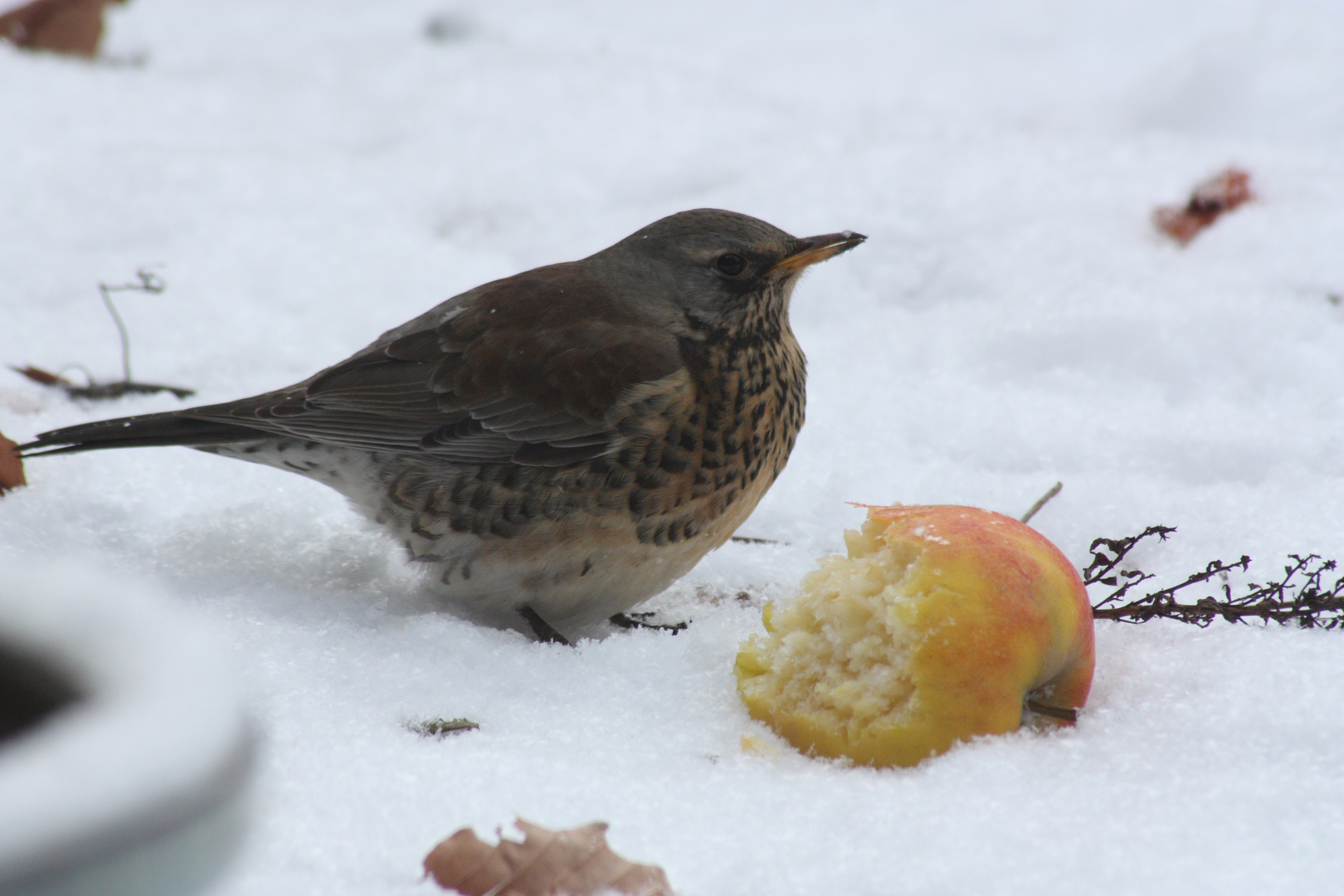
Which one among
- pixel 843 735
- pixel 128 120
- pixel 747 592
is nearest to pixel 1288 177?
pixel 747 592

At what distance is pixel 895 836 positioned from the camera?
2.04 meters

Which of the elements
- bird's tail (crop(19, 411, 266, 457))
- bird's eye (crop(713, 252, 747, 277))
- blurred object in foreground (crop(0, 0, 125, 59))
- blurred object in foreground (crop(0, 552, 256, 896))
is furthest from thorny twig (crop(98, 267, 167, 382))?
blurred object in foreground (crop(0, 552, 256, 896))

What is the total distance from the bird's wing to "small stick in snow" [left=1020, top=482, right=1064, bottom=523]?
3.63 feet

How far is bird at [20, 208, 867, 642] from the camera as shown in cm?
307

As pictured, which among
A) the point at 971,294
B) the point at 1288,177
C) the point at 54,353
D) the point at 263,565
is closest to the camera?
the point at 263,565

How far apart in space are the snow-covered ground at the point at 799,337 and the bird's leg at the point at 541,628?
0.21 m

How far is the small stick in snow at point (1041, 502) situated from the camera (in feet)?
11.2

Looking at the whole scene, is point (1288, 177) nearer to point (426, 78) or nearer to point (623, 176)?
point (623, 176)

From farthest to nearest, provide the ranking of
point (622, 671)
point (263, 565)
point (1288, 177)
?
point (1288, 177), point (263, 565), point (622, 671)

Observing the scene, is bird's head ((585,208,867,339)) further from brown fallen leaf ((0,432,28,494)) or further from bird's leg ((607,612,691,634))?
brown fallen leaf ((0,432,28,494))

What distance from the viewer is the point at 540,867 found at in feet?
6.00

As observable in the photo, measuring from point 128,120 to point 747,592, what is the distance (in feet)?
14.7

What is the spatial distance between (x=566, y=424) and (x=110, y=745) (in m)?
2.20

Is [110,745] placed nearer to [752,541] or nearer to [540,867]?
[540,867]
